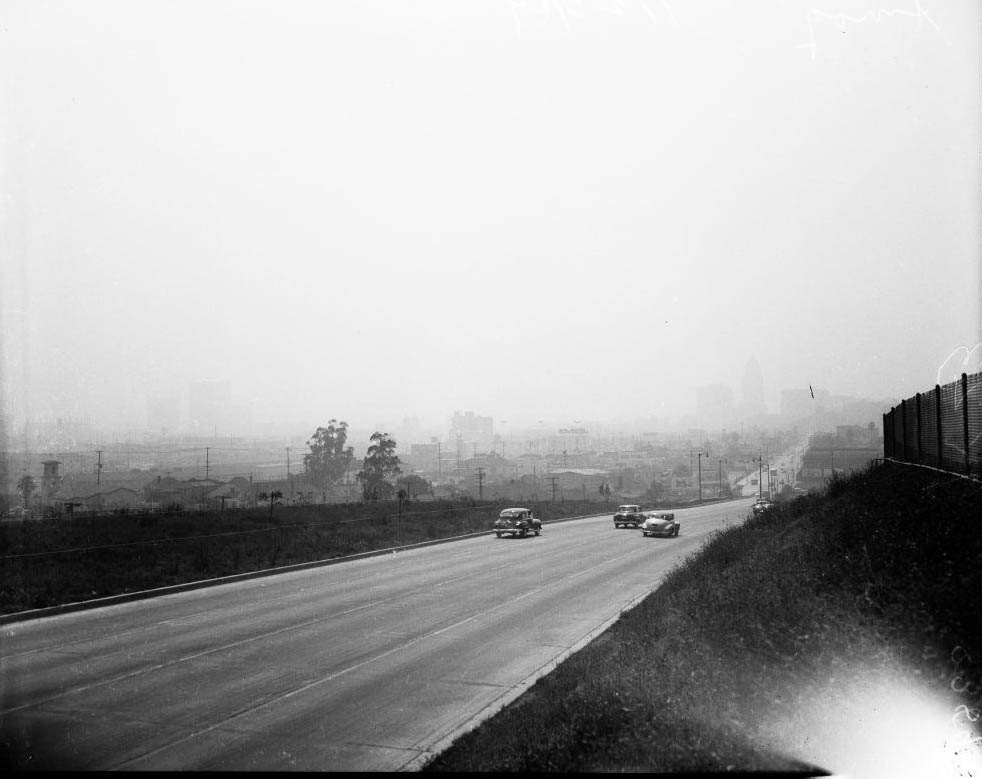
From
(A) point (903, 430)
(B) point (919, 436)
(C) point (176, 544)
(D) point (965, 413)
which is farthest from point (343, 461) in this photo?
(D) point (965, 413)

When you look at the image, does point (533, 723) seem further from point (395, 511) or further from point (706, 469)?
point (706, 469)

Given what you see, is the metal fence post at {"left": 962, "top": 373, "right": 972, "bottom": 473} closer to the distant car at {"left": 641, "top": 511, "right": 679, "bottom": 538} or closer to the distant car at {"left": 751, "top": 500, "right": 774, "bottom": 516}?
the distant car at {"left": 751, "top": 500, "right": 774, "bottom": 516}

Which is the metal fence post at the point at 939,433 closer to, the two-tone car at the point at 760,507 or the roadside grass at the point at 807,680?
the roadside grass at the point at 807,680

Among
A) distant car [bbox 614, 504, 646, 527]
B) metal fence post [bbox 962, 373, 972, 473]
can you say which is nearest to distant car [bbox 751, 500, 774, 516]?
distant car [bbox 614, 504, 646, 527]

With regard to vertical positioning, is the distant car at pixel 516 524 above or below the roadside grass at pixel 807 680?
below

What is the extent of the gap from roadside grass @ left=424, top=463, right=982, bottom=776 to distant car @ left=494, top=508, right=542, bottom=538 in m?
26.9

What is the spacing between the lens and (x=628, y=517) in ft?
146

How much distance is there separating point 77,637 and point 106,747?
6.83m

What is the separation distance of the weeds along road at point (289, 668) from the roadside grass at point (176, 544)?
1.69m

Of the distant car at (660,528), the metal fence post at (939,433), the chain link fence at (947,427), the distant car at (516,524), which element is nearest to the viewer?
the chain link fence at (947,427)

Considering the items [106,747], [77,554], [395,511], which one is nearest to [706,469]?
[395,511]

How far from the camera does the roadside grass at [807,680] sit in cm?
554

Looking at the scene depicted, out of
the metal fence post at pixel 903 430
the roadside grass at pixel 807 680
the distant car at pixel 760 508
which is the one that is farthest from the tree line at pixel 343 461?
the roadside grass at pixel 807 680

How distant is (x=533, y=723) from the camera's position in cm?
771
